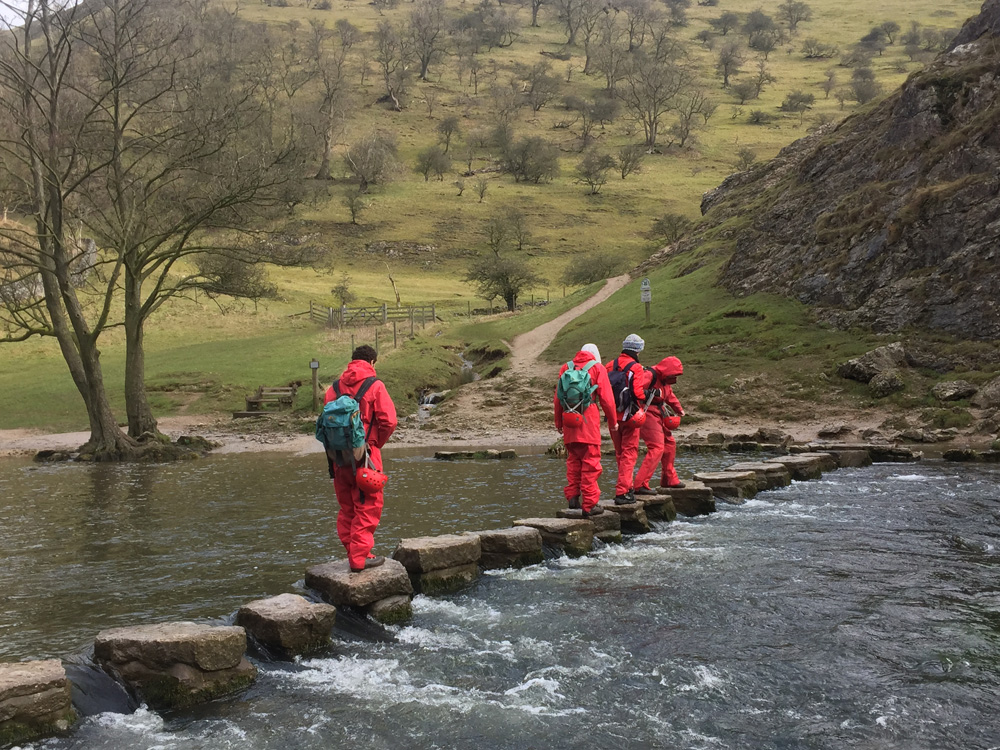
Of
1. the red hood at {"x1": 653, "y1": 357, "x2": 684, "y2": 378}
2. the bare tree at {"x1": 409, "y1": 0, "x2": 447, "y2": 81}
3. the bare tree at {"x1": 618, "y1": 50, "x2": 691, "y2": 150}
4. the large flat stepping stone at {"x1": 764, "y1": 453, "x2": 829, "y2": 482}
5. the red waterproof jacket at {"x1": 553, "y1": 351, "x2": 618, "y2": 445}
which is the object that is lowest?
the large flat stepping stone at {"x1": 764, "y1": 453, "x2": 829, "y2": 482}

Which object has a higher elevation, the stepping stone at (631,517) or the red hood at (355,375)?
the red hood at (355,375)

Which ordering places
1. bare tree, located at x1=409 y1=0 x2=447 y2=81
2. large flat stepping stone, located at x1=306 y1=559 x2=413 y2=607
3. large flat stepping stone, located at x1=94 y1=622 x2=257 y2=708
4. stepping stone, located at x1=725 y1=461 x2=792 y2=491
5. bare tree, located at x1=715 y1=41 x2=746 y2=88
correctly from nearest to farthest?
large flat stepping stone, located at x1=94 y1=622 x2=257 y2=708 → large flat stepping stone, located at x1=306 y1=559 x2=413 y2=607 → stepping stone, located at x1=725 y1=461 x2=792 y2=491 → bare tree, located at x1=715 y1=41 x2=746 y2=88 → bare tree, located at x1=409 y1=0 x2=447 y2=81

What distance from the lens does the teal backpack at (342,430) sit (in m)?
8.45

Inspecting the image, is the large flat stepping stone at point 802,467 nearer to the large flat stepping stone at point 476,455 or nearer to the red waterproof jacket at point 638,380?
the red waterproof jacket at point 638,380

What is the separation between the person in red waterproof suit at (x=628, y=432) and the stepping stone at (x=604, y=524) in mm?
880

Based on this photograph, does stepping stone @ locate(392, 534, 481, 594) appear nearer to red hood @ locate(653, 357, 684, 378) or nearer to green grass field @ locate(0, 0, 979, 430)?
red hood @ locate(653, 357, 684, 378)

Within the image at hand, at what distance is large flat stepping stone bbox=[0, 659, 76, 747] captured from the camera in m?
5.80

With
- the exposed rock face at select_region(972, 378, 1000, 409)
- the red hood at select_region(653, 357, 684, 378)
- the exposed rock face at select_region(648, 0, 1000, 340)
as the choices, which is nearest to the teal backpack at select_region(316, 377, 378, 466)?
the red hood at select_region(653, 357, 684, 378)

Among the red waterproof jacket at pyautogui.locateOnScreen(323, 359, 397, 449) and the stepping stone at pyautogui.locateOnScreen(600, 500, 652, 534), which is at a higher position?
the red waterproof jacket at pyautogui.locateOnScreen(323, 359, 397, 449)

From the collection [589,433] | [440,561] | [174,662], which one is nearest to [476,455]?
[589,433]

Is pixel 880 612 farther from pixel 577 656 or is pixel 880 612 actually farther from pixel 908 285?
pixel 908 285

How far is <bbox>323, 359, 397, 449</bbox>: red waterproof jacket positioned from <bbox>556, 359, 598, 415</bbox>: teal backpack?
338 centimetres

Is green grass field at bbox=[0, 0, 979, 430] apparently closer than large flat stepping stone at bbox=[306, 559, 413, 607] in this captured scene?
No

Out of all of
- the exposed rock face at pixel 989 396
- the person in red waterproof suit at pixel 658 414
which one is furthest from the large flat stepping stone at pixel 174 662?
the exposed rock face at pixel 989 396
